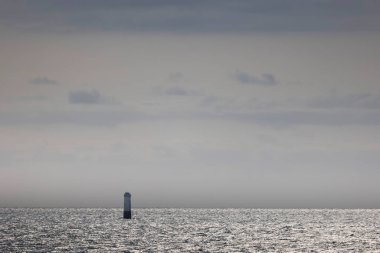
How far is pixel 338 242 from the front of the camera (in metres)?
125

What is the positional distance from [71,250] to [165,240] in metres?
26.4

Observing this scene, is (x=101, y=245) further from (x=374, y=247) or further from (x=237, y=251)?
(x=374, y=247)

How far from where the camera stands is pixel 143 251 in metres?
103

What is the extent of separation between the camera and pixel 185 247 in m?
110

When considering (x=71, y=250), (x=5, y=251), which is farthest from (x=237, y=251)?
(x=5, y=251)

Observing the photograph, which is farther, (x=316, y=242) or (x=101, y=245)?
(x=316, y=242)

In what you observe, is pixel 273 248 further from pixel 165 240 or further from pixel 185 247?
pixel 165 240

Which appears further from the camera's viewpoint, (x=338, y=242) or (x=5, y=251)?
(x=338, y=242)

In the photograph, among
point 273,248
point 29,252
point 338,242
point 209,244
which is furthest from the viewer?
point 338,242

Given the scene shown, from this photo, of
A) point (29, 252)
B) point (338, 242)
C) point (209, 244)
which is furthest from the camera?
point (338, 242)

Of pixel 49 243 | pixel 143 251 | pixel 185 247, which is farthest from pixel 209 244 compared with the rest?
pixel 49 243

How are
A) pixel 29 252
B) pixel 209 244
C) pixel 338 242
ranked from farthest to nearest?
pixel 338 242 → pixel 209 244 → pixel 29 252

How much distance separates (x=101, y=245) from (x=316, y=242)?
1396 inches

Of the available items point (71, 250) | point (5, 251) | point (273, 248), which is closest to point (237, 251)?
point (273, 248)
